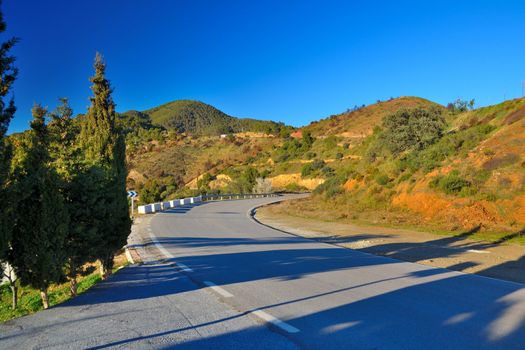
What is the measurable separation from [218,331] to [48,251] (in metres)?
3.51

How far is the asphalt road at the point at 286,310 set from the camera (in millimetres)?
5109

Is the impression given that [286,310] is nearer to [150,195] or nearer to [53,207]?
[53,207]

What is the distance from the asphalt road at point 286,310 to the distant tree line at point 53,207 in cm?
82

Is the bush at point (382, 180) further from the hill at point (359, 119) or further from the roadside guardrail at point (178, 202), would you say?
the hill at point (359, 119)

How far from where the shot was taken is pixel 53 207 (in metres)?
7.18


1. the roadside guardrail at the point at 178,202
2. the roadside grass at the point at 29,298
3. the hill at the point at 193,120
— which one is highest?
the hill at the point at 193,120

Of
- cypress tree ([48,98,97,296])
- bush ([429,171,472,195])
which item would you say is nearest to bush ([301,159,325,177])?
bush ([429,171,472,195])

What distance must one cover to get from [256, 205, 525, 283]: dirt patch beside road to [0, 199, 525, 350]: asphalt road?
1.30 m

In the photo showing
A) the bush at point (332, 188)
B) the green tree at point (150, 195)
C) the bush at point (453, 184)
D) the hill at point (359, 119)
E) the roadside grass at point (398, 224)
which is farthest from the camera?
the hill at point (359, 119)

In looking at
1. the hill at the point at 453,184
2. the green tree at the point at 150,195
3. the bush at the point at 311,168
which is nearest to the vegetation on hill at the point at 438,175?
the hill at the point at 453,184

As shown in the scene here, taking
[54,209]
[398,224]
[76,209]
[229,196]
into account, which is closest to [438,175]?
[398,224]

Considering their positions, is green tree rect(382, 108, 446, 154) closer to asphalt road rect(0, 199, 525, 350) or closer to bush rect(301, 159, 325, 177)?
asphalt road rect(0, 199, 525, 350)

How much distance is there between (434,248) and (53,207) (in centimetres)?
1176

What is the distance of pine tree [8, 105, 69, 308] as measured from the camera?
683 cm
